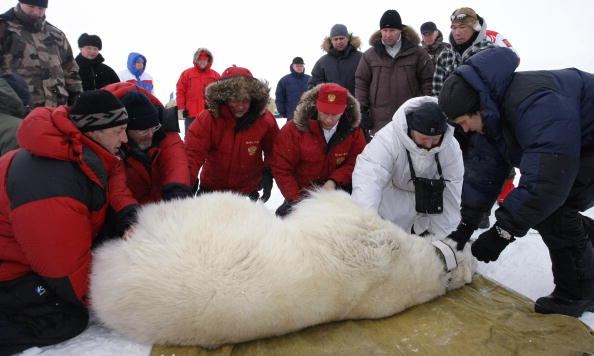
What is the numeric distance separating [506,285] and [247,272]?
1.68 m

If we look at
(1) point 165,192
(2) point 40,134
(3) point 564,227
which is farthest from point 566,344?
(2) point 40,134

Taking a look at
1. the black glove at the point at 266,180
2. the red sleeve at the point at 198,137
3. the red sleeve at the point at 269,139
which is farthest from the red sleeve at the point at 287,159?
the red sleeve at the point at 198,137

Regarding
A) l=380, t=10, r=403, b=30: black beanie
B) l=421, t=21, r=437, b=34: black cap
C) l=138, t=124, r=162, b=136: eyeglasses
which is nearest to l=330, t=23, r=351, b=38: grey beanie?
l=380, t=10, r=403, b=30: black beanie

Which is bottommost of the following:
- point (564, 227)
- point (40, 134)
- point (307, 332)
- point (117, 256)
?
point (307, 332)

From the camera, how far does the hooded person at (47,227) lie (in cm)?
146

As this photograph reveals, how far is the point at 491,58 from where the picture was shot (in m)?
1.65

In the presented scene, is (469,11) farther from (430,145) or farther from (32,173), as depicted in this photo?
(32,173)

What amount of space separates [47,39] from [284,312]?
363cm

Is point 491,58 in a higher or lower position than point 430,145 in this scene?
higher

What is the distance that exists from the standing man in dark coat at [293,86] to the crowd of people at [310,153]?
2.55 m

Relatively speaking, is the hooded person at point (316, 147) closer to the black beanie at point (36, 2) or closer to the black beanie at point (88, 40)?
the black beanie at point (36, 2)

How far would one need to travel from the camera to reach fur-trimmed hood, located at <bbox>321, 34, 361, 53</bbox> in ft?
14.8

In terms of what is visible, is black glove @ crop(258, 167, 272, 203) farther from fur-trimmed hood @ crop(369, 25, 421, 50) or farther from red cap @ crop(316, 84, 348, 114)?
fur-trimmed hood @ crop(369, 25, 421, 50)

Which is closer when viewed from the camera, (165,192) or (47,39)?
(165,192)
